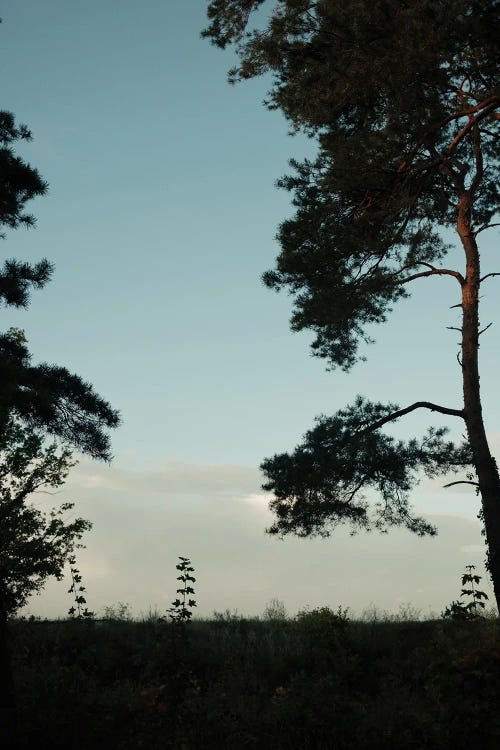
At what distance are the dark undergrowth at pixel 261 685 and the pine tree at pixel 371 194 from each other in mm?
2396

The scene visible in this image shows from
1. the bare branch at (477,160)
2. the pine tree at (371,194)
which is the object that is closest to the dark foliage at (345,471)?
the pine tree at (371,194)

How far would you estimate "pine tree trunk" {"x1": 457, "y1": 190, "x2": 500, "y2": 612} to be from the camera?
48.4ft

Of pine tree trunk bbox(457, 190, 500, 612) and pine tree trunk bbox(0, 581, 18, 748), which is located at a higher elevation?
pine tree trunk bbox(457, 190, 500, 612)

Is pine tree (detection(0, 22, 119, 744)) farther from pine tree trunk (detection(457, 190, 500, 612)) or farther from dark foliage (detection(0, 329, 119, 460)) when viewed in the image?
pine tree trunk (detection(457, 190, 500, 612))

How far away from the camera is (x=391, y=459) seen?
1559 centimetres

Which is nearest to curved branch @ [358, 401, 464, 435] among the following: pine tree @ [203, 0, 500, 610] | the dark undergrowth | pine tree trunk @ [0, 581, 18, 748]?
pine tree @ [203, 0, 500, 610]

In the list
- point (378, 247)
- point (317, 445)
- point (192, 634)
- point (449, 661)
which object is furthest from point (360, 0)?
point (192, 634)

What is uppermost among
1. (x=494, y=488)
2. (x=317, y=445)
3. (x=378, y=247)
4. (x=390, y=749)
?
(x=378, y=247)

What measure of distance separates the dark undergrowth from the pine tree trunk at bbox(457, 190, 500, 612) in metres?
1.69

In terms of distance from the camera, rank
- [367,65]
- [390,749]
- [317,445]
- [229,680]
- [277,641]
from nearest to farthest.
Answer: [390,749], [229,680], [367,65], [277,641], [317,445]

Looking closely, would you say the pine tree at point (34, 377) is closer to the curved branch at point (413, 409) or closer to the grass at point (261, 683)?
the grass at point (261, 683)

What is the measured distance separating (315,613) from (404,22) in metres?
11.4

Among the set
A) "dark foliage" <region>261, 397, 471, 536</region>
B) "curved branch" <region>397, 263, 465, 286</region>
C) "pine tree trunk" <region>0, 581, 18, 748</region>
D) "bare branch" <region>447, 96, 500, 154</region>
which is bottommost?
"pine tree trunk" <region>0, 581, 18, 748</region>

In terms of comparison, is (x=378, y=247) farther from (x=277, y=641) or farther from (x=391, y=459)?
(x=277, y=641)
